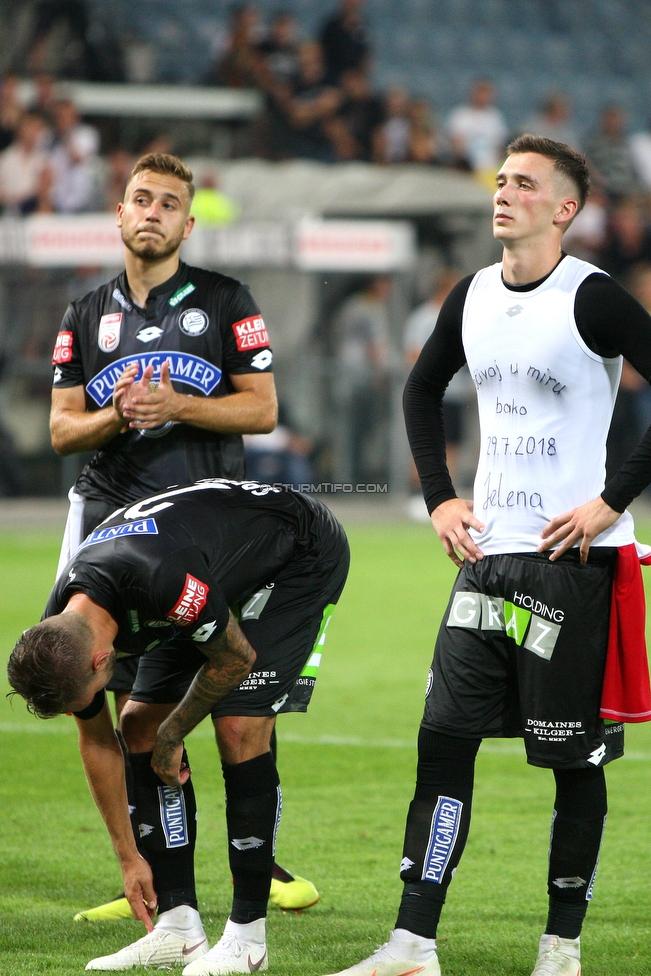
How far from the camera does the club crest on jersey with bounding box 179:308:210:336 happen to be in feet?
14.5

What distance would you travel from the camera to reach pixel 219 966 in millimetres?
3619

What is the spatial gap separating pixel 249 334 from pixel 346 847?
198 cm

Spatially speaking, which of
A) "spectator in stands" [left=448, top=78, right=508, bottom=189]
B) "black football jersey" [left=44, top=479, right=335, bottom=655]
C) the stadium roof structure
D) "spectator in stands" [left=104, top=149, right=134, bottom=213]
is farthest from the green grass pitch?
"spectator in stands" [left=448, top=78, right=508, bottom=189]

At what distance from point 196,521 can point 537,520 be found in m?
0.93

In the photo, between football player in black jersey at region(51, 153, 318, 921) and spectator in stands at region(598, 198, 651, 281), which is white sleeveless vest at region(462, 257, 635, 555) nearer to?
football player in black jersey at region(51, 153, 318, 921)

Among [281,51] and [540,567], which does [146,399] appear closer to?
[540,567]

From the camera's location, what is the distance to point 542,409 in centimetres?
362

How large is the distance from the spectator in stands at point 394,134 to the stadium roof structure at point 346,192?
62.4 inches

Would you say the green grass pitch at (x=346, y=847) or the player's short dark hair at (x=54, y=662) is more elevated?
the player's short dark hair at (x=54, y=662)

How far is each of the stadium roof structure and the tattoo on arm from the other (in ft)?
43.8

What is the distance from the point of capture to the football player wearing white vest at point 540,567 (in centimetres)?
353

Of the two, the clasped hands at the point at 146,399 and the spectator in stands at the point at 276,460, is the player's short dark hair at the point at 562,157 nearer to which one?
the clasped hands at the point at 146,399

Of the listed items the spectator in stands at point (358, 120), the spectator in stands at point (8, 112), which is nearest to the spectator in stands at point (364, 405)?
the spectator in stands at point (358, 120)

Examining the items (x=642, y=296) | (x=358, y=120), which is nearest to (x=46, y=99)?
(x=358, y=120)
